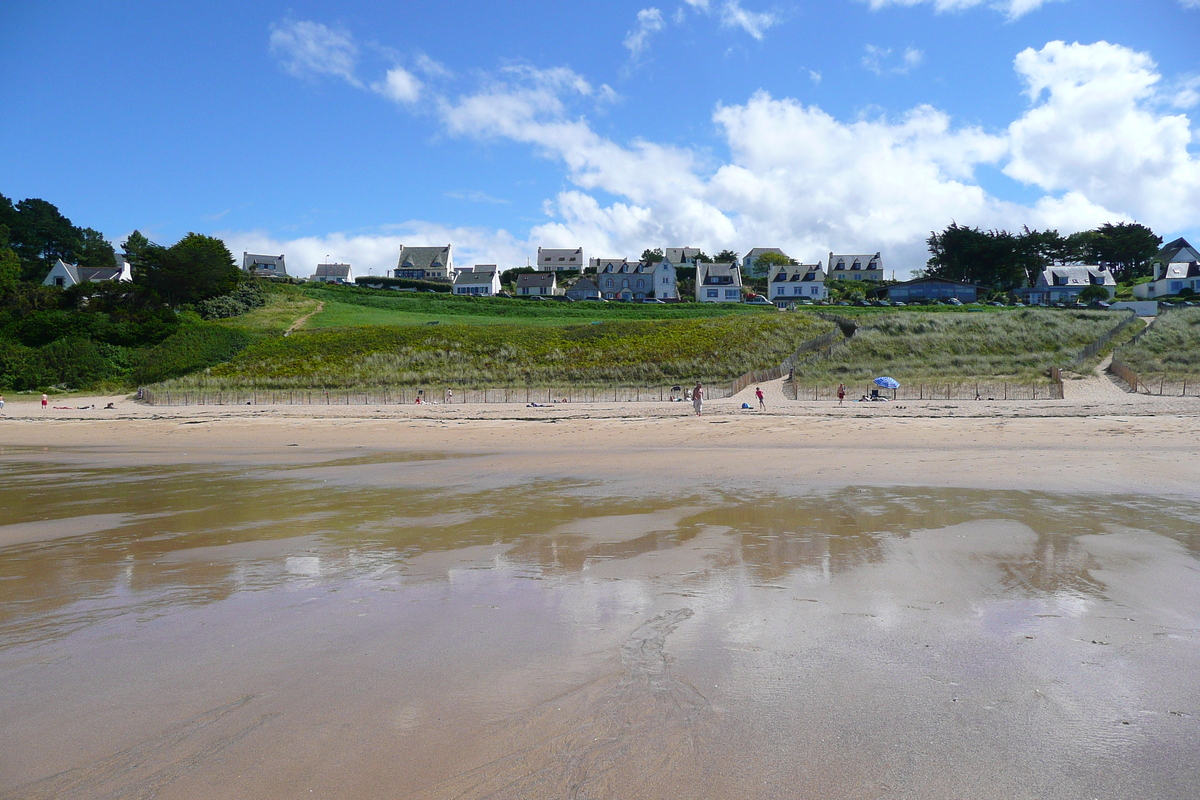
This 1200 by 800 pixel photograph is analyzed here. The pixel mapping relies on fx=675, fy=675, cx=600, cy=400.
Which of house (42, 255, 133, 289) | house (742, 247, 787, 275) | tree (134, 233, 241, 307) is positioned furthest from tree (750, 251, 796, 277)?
house (42, 255, 133, 289)

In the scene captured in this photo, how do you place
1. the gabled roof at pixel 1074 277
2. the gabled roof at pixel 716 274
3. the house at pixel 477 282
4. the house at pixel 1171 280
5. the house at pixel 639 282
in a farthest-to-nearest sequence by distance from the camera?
1. the house at pixel 477 282
2. the house at pixel 639 282
3. the gabled roof at pixel 716 274
4. the gabled roof at pixel 1074 277
5. the house at pixel 1171 280

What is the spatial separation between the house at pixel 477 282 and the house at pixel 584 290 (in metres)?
13.8

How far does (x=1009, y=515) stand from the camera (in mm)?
10023

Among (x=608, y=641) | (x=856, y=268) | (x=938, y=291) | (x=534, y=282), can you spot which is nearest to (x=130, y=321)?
(x=608, y=641)

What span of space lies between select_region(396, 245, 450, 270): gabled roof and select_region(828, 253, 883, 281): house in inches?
2466

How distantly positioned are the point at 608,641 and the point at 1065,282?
97953mm

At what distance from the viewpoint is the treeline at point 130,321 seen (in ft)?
140

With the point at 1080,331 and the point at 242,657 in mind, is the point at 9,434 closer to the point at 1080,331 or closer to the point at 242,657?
the point at 242,657

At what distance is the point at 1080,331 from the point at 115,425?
191 ft

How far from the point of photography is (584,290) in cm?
9812

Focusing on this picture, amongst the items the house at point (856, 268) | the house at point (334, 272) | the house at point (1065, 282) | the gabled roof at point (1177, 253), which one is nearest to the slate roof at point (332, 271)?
the house at point (334, 272)

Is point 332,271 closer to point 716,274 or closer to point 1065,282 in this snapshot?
point 716,274


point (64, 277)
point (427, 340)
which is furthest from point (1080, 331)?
point (64, 277)

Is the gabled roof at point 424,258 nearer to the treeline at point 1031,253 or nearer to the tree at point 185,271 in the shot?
the tree at point 185,271
